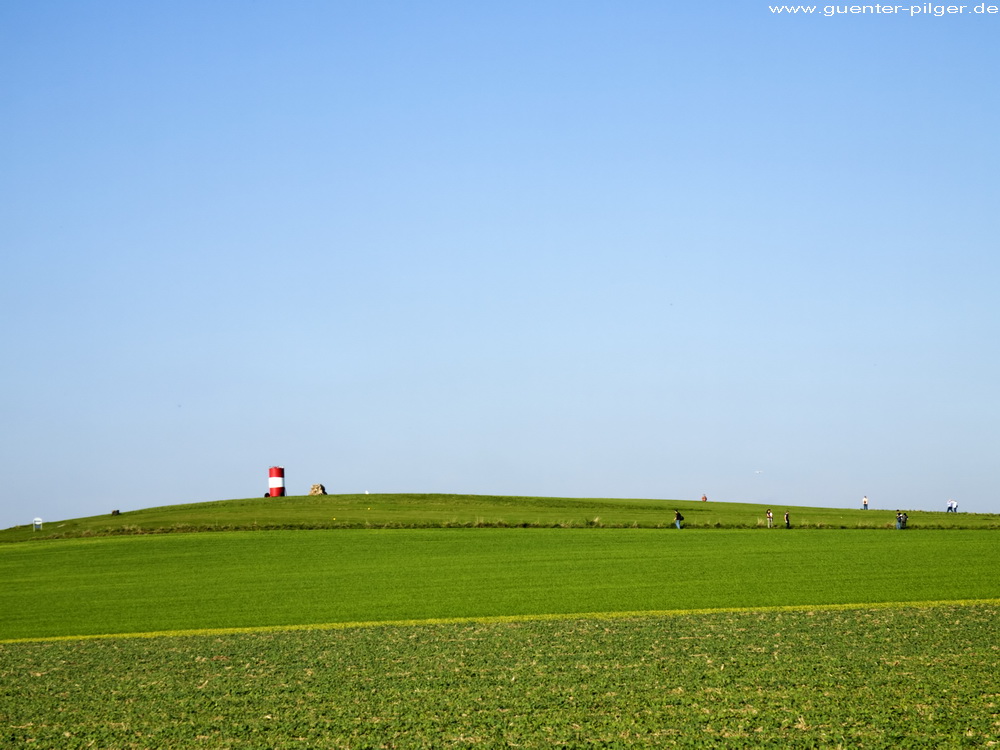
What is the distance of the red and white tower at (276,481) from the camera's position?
85.4 m

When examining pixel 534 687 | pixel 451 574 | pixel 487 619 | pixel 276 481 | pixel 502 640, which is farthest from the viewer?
pixel 276 481

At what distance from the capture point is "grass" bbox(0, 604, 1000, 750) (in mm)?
13203

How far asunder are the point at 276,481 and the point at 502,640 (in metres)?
67.3

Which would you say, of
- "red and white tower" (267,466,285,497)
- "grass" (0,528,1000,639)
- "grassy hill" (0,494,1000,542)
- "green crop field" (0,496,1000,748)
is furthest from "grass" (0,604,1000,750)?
"red and white tower" (267,466,285,497)

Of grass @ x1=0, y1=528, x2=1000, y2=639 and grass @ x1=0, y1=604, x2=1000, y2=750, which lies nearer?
grass @ x1=0, y1=604, x2=1000, y2=750

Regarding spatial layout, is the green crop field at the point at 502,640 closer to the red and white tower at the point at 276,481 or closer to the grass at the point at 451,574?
the grass at the point at 451,574

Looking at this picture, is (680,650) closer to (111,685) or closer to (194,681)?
(194,681)

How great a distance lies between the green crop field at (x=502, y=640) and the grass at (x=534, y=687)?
2.7 inches

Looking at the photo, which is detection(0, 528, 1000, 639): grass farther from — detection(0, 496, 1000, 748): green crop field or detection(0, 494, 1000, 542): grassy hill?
detection(0, 494, 1000, 542): grassy hill

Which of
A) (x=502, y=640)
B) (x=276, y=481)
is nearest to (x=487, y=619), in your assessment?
(x=502, y=640)

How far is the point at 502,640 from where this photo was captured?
21297mm

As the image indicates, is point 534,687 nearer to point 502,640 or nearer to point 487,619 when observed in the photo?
point 502,640

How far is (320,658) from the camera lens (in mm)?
19828

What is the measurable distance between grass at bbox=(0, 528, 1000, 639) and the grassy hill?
10.5 feet
